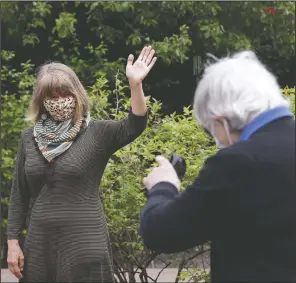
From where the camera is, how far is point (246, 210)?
273 centimetres

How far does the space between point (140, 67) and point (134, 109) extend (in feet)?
0.68

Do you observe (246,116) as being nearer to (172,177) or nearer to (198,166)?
(172,177)

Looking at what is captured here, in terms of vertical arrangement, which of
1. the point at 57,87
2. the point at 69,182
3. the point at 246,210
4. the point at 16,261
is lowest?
the point at 246,210

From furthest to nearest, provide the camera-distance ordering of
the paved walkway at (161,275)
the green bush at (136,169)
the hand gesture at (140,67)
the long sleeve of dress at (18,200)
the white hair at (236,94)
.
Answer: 1. the paved walkway at (161,275)
2. the green bush at (136,169)
3. the long sleeve of dress at (18,200)
4. the hand gesture at (140,67)
5. the white hair at (236,94)

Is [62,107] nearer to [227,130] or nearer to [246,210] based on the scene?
[227,130]

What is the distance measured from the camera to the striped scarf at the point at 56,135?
4.41m

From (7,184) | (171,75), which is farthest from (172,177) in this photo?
(171,75)

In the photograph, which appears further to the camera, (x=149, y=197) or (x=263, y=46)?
(x=263, y=46)

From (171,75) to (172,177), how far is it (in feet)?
28.8

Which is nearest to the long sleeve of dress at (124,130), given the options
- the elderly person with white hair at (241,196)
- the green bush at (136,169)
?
the green bush at (136,169)

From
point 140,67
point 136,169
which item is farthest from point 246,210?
point 136,169

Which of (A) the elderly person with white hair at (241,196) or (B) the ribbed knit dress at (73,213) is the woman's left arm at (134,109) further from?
(A) the elderly person with white hair at (241,196)

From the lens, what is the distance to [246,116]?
282 cm

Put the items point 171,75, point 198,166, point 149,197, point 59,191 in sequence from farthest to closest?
point 171,75 < point 198,166 < point 59,191 < point 149,197
